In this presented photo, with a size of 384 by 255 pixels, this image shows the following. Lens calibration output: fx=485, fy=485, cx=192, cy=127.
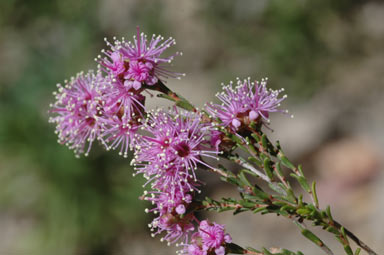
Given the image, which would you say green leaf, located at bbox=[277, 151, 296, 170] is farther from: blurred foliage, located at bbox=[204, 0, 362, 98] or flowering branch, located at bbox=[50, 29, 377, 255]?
blurred foliage, located at bbox=[204, 0, 362, 98]

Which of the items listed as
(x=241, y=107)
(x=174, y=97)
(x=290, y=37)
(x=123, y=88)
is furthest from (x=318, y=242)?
(x=290, y=37)

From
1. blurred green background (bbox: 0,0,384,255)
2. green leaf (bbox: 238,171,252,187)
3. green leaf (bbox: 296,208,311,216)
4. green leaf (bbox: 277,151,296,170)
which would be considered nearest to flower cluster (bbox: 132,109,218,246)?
green leaf (bbox: 238,171,252,187)

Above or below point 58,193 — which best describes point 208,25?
above

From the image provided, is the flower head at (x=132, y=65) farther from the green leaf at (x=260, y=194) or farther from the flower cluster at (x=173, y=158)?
the green leaf at (x=260, y=194)

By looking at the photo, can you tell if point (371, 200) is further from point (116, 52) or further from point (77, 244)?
point (116, 52)

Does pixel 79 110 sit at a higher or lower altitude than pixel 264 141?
higher

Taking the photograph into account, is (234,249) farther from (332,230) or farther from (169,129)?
(169,129)

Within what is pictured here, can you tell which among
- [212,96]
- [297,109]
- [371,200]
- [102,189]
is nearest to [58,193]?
[102,189]

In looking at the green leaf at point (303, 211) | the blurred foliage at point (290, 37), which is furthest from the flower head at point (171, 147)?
the blurred foliage at point (290, 37)

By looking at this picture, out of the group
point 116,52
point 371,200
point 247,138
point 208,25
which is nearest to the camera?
point 247,138
